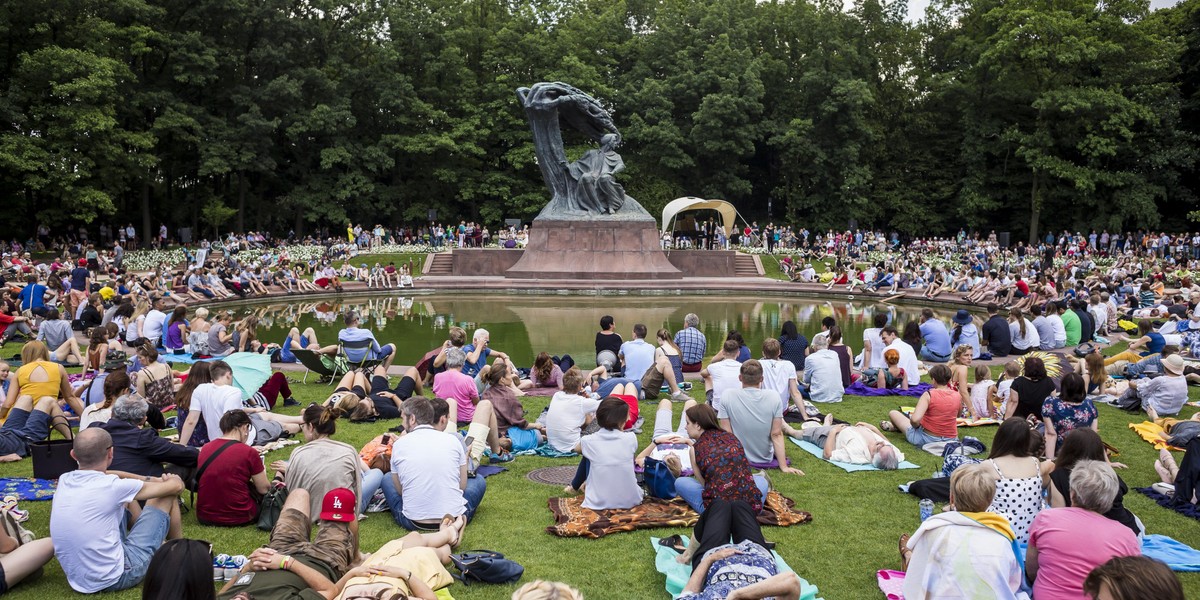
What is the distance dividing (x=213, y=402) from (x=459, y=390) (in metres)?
2.46

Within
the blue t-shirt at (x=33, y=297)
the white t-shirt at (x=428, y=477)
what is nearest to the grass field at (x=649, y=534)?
the white t-shirt at (x=428, y=477)

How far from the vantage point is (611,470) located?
6699 millimetres

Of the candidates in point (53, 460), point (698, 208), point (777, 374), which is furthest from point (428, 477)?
point (698, 208)

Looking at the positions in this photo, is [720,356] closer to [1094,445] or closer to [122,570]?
[1094,445]

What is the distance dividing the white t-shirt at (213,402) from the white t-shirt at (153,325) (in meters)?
7.67

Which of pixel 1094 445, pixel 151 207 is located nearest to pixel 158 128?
pixel 151 207

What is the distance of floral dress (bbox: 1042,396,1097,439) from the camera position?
7691mm

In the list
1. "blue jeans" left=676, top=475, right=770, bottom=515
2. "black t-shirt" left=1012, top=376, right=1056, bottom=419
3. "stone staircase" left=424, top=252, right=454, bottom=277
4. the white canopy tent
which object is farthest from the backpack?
the white canopy tent

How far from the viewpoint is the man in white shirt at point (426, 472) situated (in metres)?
6.31

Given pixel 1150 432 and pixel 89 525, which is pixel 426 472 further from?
pixel 1150 432

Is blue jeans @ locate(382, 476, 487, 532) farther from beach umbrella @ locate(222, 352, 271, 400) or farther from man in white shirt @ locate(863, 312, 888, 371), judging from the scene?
man in white shirt @ locate(863, 312, 888, 371)

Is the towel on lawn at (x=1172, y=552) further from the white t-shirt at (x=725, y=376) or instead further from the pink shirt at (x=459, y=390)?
the pink shirt at (x=459, y=390)

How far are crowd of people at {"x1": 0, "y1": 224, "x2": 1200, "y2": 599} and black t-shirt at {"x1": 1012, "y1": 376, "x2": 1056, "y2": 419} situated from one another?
19 mm

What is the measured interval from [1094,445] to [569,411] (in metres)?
4.44
